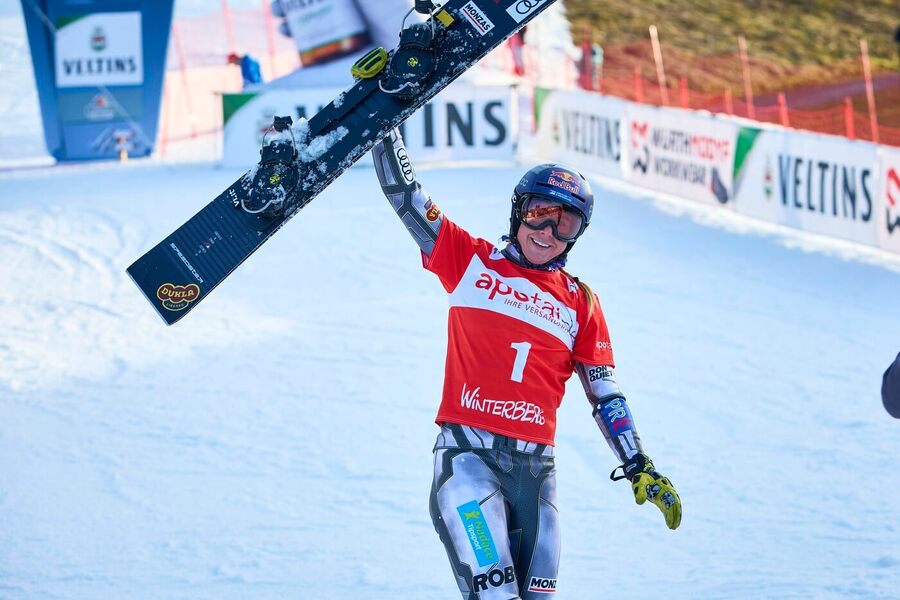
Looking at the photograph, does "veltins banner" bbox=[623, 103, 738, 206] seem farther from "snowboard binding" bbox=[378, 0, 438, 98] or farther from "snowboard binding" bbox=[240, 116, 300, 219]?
"snowboard binding" bbox=[240, 116, 300, 219]

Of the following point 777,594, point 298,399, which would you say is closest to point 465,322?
point 777,594

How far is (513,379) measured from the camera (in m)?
4.43

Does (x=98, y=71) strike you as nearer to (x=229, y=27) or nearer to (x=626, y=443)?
(x=229, y=27)

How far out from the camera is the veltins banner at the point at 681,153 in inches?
579

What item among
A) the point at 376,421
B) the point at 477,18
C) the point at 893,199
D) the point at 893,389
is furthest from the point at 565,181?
the point at 893,199

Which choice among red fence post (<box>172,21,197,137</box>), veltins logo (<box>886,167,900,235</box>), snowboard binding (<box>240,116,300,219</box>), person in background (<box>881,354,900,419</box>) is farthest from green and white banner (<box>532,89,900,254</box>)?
person in background (<box>881,354,900,419</box>)

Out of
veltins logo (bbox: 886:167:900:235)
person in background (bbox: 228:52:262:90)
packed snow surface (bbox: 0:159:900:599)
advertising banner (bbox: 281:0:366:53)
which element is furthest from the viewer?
advertising banner (bbox: 281:0:366:53)

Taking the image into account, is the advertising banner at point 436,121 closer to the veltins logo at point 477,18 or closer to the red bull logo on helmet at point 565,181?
the veltins logo at point 477,18

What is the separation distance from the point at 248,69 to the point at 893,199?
1153cm

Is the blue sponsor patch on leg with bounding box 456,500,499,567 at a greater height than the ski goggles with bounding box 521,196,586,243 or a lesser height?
lesser

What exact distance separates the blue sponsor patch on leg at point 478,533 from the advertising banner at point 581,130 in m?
13.3

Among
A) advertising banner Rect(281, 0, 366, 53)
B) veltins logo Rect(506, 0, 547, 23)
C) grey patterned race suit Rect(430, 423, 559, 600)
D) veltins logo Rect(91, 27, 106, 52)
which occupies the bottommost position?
advertising banner Rect(281, 0, 366, 53)

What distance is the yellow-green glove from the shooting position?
4332mm

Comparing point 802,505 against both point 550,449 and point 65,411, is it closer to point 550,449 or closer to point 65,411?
point 550,449
